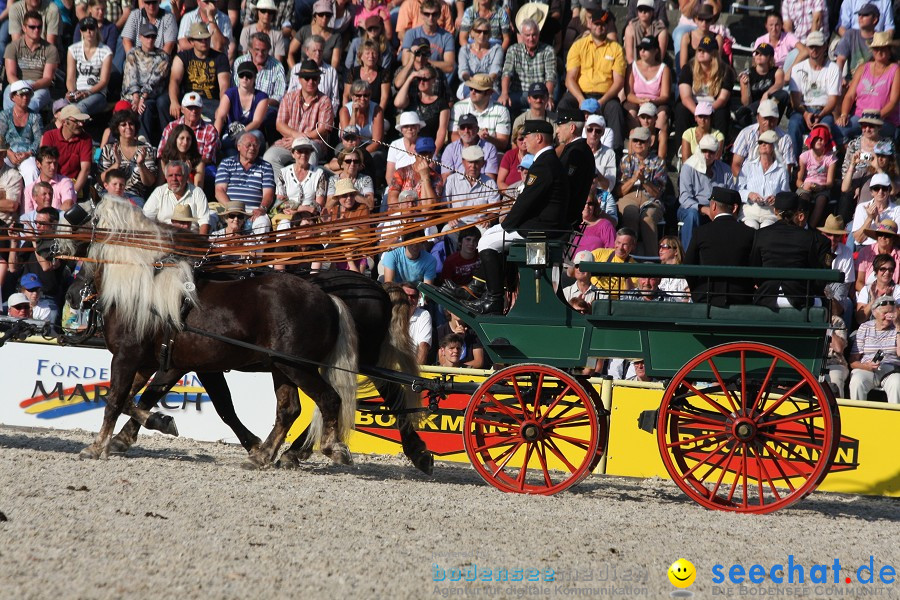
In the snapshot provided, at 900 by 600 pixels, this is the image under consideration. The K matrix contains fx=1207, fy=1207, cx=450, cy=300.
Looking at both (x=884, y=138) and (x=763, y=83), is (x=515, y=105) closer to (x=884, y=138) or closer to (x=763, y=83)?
(x=763, y=83)

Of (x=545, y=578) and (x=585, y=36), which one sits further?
(x=585, y=36)

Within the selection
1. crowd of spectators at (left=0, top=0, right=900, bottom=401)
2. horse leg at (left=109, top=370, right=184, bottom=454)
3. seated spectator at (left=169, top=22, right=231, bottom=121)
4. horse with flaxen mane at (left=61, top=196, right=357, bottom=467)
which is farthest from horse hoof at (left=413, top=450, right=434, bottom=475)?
seated spectator at (left=169, top=22, right=231, bottom=121)

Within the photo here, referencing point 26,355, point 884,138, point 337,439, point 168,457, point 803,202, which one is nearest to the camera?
point 337,439

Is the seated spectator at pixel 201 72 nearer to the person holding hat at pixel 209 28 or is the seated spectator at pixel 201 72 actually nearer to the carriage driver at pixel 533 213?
the person holding hat at pixel 209 28

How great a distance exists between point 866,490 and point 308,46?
24.7ft

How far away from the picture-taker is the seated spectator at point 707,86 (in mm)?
12469

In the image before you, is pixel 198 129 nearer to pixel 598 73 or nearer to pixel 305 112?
pixel 305 112

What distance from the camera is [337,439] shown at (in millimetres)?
8344

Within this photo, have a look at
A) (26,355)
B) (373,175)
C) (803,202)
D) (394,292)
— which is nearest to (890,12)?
(803,202)

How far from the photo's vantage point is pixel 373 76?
43.0 ft

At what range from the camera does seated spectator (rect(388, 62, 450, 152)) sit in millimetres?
12742

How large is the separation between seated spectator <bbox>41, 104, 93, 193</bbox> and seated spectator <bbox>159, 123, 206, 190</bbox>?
925 mm

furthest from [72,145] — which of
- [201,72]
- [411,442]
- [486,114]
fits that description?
[411,442]

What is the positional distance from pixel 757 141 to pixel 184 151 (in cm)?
576
